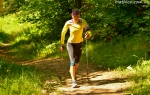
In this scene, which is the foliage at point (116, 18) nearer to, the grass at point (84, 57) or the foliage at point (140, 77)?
the grass at point (84, 57)

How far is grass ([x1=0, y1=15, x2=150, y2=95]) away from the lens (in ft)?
24.9

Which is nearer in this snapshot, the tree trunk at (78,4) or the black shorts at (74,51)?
the black shorts at (74,51)

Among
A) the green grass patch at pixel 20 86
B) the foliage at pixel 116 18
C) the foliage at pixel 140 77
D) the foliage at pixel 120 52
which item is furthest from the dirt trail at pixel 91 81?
the foliage at pixel 116 18

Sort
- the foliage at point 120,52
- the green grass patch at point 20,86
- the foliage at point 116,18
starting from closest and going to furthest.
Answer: the green grass patch at point 20,86, the foliage at point 120,52, the foliage at point 116,18

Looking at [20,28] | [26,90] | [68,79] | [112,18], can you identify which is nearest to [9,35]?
[20,28]

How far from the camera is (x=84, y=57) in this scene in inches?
500

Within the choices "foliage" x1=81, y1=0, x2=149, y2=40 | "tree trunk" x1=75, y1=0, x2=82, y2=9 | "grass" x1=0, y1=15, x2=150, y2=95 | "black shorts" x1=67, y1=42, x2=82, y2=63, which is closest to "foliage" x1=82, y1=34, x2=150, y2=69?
"grass" x1=0, y1=15, x2=150, y2=95

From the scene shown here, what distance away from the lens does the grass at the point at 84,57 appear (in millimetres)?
7593

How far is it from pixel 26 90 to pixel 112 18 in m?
6.76

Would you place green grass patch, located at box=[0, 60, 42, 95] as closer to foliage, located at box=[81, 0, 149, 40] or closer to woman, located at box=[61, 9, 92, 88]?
woman, located at box=[61, 9, 92, 88]

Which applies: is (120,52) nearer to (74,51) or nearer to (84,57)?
(84,57)

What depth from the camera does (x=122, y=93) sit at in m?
7.52

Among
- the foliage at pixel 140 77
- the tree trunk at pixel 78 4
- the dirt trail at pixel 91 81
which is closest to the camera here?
the foliage at pixel 140 77

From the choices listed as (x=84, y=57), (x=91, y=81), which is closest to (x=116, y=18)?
(x=84, y=57)
